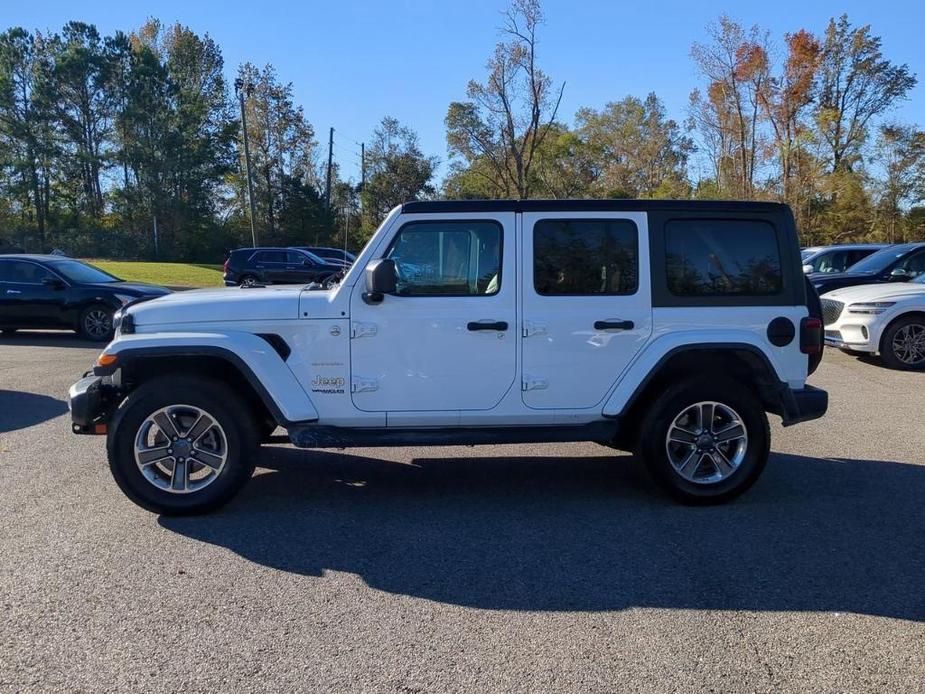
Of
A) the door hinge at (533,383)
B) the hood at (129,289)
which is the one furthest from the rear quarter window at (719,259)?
the hood at (129,289)

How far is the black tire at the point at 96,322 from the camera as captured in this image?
1359cm

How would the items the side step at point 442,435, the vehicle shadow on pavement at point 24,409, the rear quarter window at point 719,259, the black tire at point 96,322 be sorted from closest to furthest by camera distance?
the side step at point 442,435 < the rear quarter window at point 719,259 < the vehicle shadow on pavement at point 24,409 < the black tire at point 96,322

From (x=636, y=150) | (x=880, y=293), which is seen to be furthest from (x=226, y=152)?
(x=880, y=293)

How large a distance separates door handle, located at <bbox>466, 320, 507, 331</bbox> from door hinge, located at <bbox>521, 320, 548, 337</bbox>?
0.14 meters

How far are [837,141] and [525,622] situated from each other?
48.1m

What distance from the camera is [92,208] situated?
60.1m

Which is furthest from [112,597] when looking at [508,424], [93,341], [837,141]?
[837,141]

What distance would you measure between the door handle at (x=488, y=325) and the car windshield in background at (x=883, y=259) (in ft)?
37.2

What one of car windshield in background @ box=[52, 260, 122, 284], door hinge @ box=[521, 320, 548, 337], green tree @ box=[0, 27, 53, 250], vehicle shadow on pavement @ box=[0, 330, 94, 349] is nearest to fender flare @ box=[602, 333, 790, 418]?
door hinge @ box=[521, 320, 548, 337]

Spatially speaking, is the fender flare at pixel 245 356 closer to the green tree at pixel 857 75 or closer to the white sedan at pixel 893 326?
the white sedan at pixel 893 326

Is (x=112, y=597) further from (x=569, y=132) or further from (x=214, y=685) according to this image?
(x=569, y=132)

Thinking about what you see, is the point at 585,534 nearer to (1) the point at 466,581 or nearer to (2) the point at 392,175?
(1) the point at 466,581

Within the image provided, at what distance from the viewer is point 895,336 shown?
36.0ft

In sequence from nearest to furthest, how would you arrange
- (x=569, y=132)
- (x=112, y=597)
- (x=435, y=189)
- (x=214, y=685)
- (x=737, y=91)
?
(x=214, y=685) → (x=112, y=597) → (x=737, y=91) → (x=435, y=189) → (x=569, y=132)
